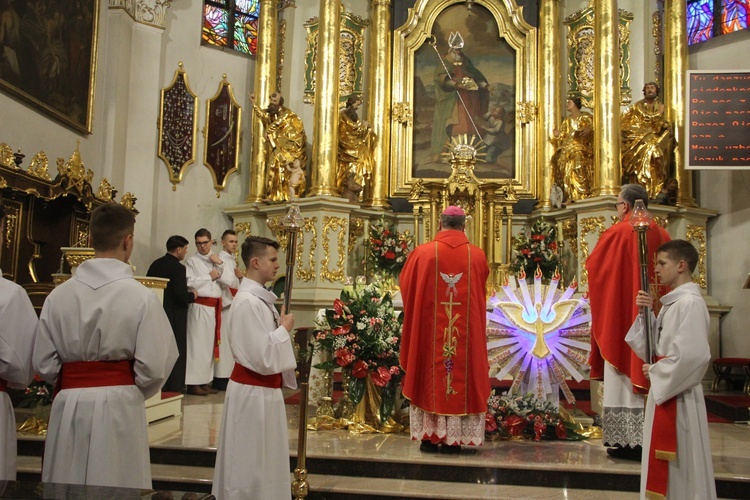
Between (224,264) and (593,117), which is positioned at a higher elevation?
(593,117)

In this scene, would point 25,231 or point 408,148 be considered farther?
point 408,148

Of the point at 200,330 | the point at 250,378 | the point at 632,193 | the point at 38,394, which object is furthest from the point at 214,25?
the point at 250,378

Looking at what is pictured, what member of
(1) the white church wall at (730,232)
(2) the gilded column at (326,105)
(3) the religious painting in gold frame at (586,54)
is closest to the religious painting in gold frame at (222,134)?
(2) the gilded column at (326,105)

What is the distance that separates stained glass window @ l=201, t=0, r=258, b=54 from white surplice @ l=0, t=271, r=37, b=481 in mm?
9266

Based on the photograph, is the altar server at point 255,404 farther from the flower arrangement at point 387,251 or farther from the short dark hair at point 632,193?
the flower arrangement at point 387,251

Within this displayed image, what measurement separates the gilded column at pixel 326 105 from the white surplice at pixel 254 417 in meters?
7.01

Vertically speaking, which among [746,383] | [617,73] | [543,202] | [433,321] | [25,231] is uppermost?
→ [617,73]

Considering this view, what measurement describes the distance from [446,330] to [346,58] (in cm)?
735

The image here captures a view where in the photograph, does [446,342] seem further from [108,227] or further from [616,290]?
[108,227]

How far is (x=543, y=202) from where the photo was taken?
1157 cm

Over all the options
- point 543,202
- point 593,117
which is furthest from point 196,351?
point 593,117

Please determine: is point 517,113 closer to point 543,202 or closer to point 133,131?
point 543,202

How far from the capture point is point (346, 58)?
480 inches

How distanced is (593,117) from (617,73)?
27.8 inches
